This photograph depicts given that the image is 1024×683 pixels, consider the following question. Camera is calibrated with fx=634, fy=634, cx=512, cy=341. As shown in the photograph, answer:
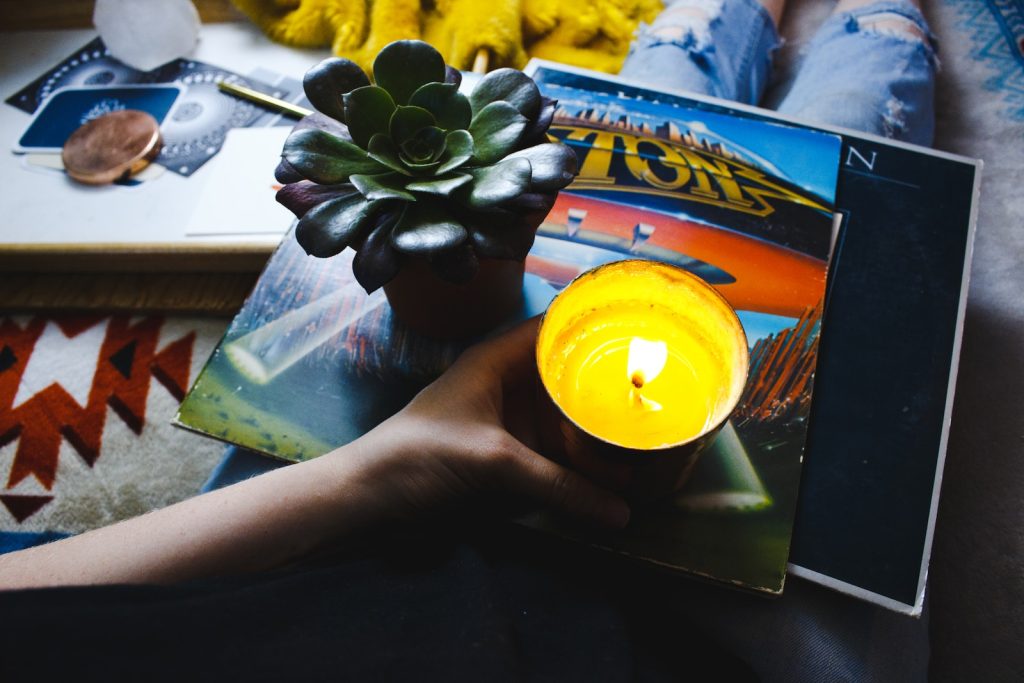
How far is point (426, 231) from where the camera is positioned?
41cm

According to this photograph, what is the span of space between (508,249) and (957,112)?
0.93m

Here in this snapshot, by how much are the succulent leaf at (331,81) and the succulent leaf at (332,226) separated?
0.28ft

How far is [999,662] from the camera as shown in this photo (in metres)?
0.62

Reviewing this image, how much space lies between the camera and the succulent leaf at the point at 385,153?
Result: 44cm

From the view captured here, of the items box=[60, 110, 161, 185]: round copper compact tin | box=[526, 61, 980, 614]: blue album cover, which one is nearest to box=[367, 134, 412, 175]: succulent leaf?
box=[526, 61, 980, 614]: blue album cover

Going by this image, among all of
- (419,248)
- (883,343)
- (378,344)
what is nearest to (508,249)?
(419,248)

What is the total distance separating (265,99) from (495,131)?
2.10 feet

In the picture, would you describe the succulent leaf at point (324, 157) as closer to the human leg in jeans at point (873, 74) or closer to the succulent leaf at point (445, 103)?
the succulent leaf at point (445, 103)

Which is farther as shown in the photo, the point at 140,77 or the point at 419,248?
the point at 140,77

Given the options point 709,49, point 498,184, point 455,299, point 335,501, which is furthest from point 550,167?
point 709,49

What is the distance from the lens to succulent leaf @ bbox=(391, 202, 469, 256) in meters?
0.40

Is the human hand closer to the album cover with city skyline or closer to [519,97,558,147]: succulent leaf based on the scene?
the album cover with city skyline

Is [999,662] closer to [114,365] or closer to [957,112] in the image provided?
[957,112]

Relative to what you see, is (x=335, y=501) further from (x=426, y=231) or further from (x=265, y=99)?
(x=265, y=99)
